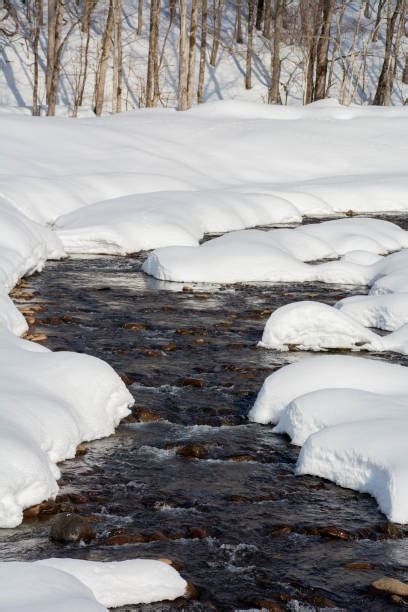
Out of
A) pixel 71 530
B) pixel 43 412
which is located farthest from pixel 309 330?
pixel 71 530

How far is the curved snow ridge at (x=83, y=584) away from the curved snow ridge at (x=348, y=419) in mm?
1281

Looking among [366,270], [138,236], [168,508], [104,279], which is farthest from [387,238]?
[168,508]

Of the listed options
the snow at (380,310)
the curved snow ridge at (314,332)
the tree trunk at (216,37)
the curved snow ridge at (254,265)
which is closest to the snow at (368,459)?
the curved snow ridge at (314,332)

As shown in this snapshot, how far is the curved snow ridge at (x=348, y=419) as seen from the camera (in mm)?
4605

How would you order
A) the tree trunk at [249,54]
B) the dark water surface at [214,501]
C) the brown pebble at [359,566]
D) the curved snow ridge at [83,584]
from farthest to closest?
the tree trunk at [249,54]
the brown pebble at [359,566]
the dark water surface at [214,501]
the curved snow ridge at [83,584]

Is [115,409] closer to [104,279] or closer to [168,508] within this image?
[168,508]

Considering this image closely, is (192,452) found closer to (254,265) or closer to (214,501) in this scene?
(214,501)

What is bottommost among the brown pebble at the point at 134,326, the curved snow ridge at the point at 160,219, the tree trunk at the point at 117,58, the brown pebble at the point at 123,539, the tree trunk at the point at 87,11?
the brown pebble at the point at 123,539

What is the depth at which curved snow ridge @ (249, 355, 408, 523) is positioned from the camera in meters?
4.61

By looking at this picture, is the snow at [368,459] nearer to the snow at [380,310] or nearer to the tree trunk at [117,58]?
the snow at [380,310]

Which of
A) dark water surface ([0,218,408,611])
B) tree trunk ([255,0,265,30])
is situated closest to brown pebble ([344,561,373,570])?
dark water surface ([0,218,408,611])

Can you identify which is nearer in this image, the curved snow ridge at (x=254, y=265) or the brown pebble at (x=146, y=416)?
the brown pebble at (x=146, y=416)

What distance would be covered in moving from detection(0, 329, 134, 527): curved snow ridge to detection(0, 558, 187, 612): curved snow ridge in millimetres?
729

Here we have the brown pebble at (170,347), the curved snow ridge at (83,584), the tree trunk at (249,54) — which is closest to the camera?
the curved snow ridge at (83,584)
